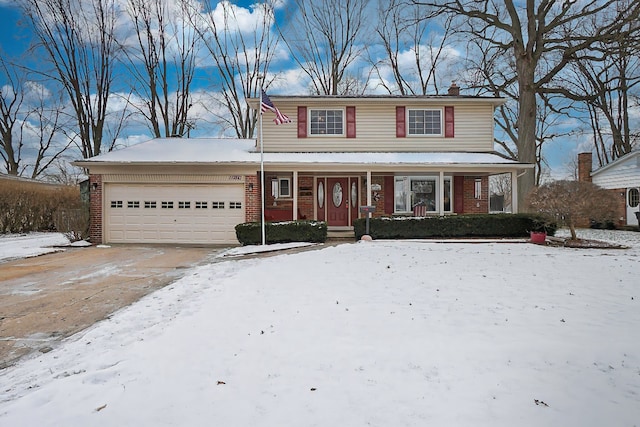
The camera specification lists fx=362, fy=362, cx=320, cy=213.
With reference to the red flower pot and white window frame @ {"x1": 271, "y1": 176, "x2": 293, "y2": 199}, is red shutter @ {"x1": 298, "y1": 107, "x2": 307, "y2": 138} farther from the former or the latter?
the red flower pot

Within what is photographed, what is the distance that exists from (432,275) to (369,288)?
4.96 ft

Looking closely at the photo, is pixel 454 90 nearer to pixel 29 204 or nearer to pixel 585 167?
pixel 585 167

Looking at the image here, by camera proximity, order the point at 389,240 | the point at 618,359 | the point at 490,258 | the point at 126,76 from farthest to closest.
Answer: the point at 126,76, the point at 389,240, the point at 490,258, the point at 618,359

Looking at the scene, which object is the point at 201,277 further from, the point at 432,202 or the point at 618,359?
the point at 432,202

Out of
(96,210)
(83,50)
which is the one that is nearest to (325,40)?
(83,50)

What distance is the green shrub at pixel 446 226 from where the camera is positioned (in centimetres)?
1204

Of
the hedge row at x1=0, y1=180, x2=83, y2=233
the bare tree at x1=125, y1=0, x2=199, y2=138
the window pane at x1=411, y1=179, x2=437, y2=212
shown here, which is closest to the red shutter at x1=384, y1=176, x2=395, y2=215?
the window pane at x1=411, y1=179, x2=437, y2=212

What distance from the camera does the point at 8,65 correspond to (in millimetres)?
24047

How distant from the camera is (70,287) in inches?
255

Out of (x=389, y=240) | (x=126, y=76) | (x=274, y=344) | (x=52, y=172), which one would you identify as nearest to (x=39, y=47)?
(x=126, y=76)

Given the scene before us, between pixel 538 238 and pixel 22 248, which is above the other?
pixel 538 238

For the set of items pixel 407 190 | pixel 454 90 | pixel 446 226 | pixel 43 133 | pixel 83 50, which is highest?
pixel 83 50

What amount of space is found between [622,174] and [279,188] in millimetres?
16408

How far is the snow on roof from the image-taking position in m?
12.5
